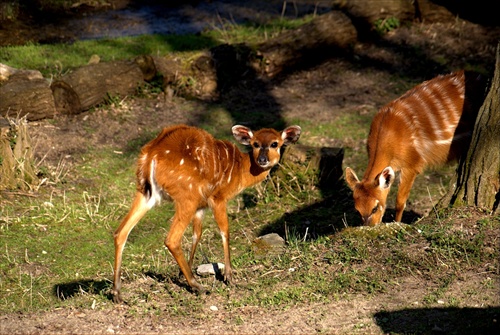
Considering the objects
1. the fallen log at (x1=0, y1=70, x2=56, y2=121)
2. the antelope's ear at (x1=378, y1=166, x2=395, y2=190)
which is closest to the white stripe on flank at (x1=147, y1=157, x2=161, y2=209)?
the antelope's ear at (x1=378, y1=166, x2=395, y2=190)

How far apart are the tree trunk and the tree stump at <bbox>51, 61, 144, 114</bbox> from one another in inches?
230

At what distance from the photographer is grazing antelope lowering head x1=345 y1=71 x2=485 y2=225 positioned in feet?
27.7

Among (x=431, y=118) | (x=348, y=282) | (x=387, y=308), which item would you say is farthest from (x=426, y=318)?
(x=431, y=118)

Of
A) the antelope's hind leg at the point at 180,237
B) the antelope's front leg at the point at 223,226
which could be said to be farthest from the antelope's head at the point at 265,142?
the antelope's hind leg at the point at 180,237

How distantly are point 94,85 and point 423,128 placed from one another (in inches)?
194

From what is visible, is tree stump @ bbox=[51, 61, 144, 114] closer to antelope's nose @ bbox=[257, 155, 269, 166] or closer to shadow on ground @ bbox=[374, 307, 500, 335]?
Result: antelope's nose @ bbox=[257, 155, 269, 166]

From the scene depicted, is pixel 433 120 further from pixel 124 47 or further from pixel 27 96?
pixel 124 47

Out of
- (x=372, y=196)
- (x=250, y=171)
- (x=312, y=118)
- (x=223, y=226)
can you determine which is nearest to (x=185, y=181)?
(x=223, y=226)

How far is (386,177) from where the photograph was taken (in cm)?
796

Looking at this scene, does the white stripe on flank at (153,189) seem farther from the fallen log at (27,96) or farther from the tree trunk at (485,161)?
the fallen log at (27,96)

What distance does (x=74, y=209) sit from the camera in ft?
29.8

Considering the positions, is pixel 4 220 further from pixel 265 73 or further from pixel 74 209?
pixel 265 73

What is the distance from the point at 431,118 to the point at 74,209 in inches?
160

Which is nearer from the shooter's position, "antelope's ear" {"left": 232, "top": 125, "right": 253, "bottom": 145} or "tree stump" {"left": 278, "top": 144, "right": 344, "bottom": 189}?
"antelope's ear" {"left": 232, "top": 125, "right": 253, "bottom": 145}
